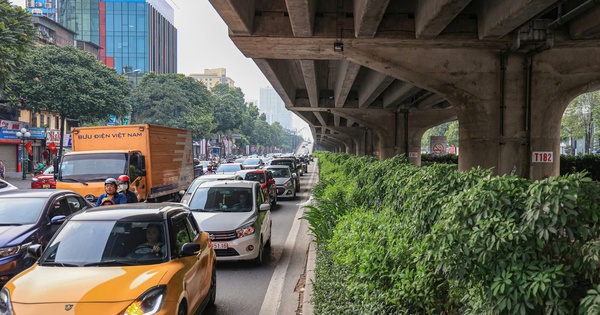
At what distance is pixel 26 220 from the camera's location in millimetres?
7727

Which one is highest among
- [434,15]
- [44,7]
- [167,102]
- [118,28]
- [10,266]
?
[118,28]

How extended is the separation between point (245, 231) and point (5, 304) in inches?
196

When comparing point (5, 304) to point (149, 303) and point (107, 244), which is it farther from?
point (149, 303)

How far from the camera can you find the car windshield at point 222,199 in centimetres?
1011

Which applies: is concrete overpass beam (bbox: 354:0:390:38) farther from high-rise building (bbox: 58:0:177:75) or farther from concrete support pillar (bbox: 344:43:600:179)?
high-rise building (bbox: 58:0:177:75)

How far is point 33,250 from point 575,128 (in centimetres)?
5051

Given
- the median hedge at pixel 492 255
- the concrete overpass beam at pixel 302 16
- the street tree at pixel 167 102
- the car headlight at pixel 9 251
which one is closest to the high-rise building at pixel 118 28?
the street tree at pixel 167 102

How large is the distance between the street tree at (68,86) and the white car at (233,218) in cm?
3258

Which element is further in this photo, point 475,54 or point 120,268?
point 475,54

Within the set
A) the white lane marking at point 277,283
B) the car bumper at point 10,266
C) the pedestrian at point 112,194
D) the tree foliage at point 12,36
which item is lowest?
the white lane marking at point 277,283

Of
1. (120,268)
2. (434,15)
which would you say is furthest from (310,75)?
(120,268)

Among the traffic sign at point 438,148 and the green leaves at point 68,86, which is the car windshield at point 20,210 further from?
the traffic sign at point 438,148

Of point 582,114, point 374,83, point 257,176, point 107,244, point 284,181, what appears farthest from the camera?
point 582,114

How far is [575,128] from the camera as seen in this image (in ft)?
152
